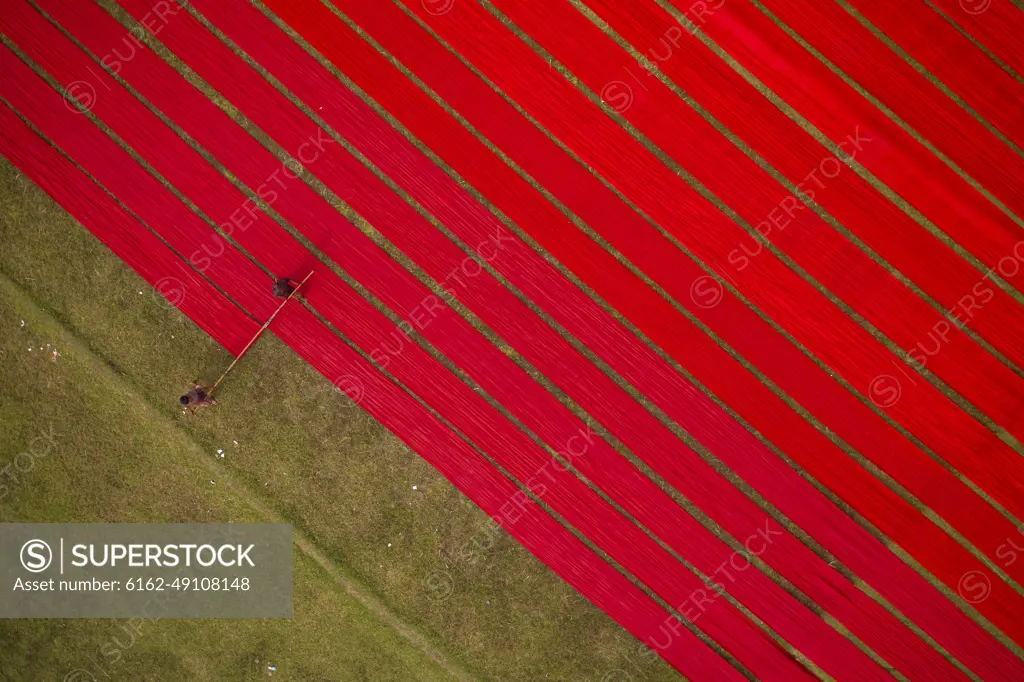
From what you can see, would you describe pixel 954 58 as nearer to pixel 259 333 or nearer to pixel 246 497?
pixel 259 333

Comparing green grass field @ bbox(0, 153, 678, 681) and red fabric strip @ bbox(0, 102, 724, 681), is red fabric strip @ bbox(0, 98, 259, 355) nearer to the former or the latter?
red fabric strip @ bbox(0, 102, 724, 681)

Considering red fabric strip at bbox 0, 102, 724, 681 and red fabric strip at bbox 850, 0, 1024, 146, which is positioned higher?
red fabric strip at bbox 850, 0, 1024, 146

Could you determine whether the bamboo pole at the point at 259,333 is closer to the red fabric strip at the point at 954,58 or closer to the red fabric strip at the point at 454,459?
the red fabric strip at the point at 454,459

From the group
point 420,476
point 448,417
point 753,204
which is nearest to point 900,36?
point 753,204

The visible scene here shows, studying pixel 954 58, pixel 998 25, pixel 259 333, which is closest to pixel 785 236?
pixel 954 58

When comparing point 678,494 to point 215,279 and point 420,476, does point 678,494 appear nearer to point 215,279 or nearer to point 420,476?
point 420,476

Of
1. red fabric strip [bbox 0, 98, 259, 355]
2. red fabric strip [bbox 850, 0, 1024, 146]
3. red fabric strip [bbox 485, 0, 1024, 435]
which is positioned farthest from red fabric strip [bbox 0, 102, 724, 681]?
red fabric strip [bbox 850, 0, 1024, 146]

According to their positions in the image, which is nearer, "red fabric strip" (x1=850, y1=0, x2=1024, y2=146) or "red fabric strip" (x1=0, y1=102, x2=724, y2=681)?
"red fabric strip" (x1=0, y1=102, x2=724, y2=681)

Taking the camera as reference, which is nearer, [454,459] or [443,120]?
[454,459]

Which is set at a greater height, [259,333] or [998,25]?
[998,25]

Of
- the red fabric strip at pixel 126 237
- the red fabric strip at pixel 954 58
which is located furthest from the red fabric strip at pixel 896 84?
the red fabric strip at pixel 126 237
